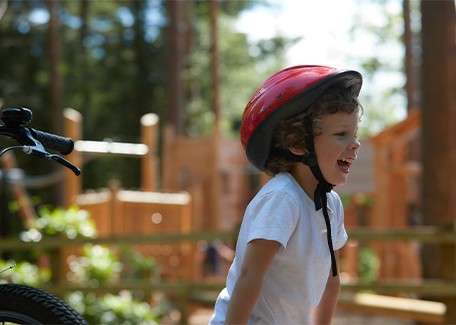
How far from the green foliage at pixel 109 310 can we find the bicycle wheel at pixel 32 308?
6129mm

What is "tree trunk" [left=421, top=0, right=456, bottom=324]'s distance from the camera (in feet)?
29.9

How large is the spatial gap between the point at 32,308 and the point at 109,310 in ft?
20.8

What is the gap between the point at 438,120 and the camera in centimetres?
913

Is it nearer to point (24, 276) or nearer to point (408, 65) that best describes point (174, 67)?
point (408, 65)

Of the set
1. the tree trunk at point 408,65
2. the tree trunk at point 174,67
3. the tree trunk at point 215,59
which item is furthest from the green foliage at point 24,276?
the tree trunk at point 408,65

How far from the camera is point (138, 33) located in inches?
1183

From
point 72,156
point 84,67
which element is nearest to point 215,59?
point 84,67

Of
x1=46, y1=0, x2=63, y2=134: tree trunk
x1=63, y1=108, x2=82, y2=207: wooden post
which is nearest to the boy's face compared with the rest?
x1=63, y1=108, x2=82, y2=207: wooden post

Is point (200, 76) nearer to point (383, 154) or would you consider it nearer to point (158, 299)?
point (383, 154)

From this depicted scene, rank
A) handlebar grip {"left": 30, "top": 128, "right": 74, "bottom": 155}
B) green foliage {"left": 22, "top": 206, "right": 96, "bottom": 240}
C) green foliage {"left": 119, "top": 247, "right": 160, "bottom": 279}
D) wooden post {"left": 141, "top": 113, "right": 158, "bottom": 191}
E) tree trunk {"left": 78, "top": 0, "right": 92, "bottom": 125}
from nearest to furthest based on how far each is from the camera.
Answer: handlebar grip {"left": 30, "top": 128, "right": 74, "bottom": 155} < green foliage {"left": 22, "top": 206, "right": 96, "bottom": 240} < green foliage {"left": 119, "top": 247, "right": 160, "bottom": 279} < wooden post {"left": 141, "top": 113, "right": 158, "bottom": 191} < tree trunk {"left": 78, "top": 0, "right": 92, "bottom": 125}

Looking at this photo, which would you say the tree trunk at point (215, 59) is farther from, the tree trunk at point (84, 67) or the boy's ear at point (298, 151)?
the boy's ear at point (298, 151)

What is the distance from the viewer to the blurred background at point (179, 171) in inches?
297

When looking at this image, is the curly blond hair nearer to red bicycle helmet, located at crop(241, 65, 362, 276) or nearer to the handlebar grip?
red bicycle helmet, located at crop(241, 65, 362, 276)

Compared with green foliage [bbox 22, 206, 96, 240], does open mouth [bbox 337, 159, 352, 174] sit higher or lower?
higher
